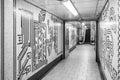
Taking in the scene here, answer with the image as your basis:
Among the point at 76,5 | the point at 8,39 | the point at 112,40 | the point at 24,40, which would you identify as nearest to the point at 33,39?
the point at 24,40

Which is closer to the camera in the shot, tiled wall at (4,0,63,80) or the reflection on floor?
tiled wall at (4,0,63,80)

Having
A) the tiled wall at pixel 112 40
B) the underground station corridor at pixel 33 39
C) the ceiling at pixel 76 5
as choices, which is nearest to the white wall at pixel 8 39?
the underground station corridor at pixel 33 39

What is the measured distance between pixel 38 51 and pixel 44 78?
1.01 m

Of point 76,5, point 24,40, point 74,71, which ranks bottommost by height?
point 74,71

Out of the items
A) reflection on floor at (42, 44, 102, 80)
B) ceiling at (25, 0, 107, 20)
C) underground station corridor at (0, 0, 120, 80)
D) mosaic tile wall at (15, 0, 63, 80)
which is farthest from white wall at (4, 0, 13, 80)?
reflection on floor at (42, 44, 102, 80)

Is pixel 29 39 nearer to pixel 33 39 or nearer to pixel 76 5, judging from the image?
pixel 33 39

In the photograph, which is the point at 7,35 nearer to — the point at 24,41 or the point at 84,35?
the point at 24,41

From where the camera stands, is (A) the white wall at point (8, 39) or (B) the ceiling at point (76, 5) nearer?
(A) the white wall at point (8, 39)

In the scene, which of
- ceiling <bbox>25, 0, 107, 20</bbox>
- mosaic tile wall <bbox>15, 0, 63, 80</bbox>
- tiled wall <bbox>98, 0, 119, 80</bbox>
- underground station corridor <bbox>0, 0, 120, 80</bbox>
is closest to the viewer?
tiled wall <bbox>98, 0, 119, 80</bbox>

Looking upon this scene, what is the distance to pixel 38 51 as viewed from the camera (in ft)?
13.4

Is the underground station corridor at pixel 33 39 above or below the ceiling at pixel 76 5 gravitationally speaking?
below

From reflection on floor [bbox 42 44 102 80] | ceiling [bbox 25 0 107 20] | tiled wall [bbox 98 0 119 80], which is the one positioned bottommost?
reflection on floor [bbox 42 44 102 80]

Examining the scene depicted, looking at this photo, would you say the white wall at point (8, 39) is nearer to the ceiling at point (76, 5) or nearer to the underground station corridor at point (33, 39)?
the underground station corridor at point (33, 39)

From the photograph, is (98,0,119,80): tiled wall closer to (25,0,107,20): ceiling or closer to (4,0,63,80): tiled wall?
(25,0,107,20): ceiling
